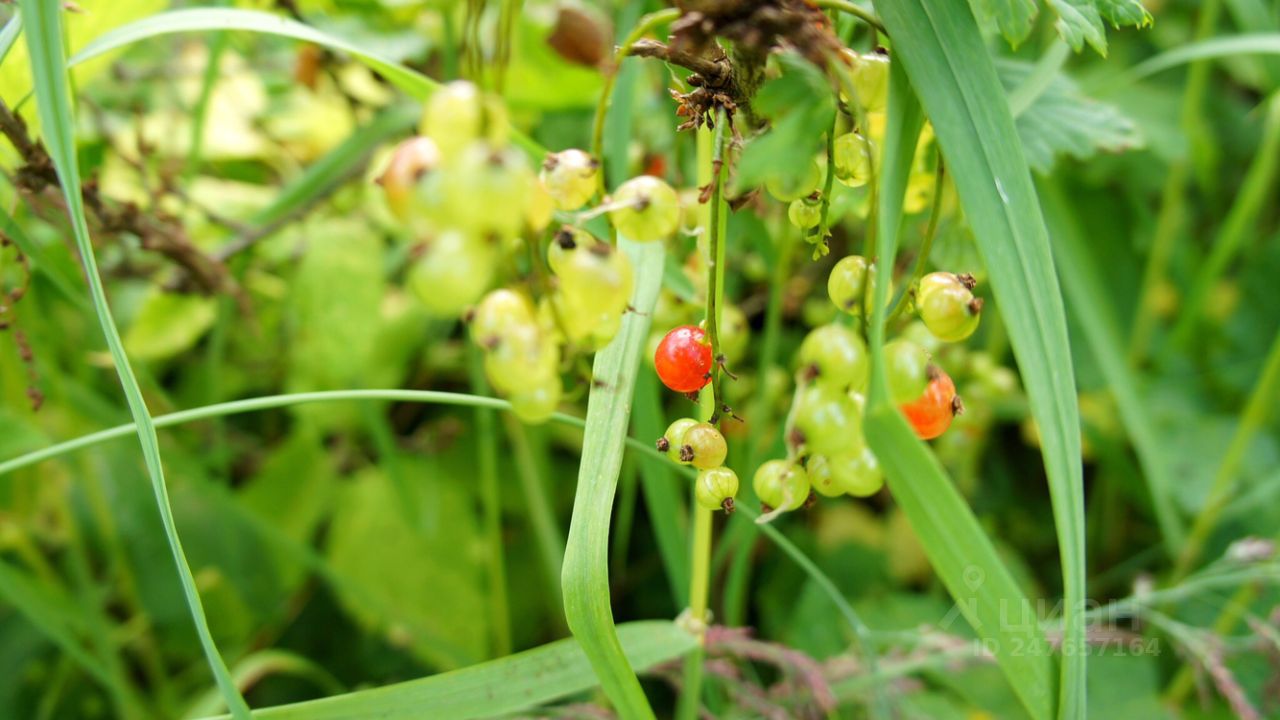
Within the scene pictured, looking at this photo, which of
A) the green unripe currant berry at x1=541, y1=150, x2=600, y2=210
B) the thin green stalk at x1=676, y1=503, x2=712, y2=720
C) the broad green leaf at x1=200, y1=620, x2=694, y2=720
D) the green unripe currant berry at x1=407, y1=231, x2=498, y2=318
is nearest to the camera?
the green unripe currant berry at x1=407, y1=231, x2=498, y2=318

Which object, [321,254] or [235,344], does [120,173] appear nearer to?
[235,344]

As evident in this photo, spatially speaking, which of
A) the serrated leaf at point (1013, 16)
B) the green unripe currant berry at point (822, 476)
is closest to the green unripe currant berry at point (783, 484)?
the green unripe currant berry at point (822, 476)

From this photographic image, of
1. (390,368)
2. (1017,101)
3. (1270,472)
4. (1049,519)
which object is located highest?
(1017,101)

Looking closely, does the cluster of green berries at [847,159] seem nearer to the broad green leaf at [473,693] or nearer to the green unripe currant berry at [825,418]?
the green unripe currant berry at [825,418]

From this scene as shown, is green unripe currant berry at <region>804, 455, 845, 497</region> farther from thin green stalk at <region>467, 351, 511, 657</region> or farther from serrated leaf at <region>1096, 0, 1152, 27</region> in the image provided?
thin green stalk at <region>467, 351, 511, 657</region>

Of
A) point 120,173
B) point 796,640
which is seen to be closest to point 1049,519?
point 796,640

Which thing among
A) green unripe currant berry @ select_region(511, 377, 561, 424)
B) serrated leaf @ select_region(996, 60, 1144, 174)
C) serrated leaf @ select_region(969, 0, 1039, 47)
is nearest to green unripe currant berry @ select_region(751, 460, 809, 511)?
green unripe currant berry @ select_region(511, 377, 561, 424)
